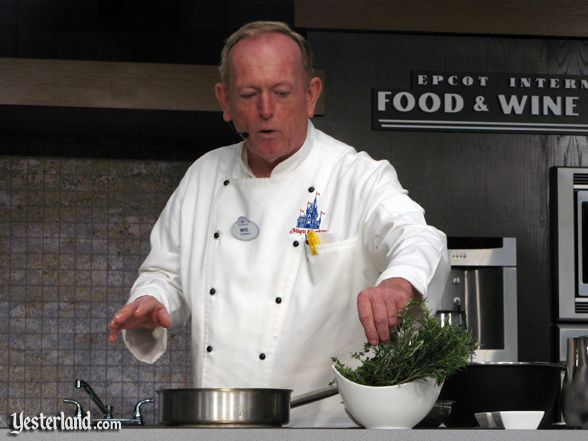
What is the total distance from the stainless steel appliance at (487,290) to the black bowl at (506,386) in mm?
2066

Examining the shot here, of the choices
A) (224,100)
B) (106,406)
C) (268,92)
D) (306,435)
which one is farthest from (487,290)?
(306,435)

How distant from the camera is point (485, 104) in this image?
4059mm

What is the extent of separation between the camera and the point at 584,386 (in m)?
1.83

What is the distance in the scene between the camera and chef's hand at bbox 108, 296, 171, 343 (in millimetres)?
1882

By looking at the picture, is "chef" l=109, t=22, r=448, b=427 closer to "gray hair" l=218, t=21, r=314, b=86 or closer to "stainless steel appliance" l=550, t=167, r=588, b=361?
"gray hair" l=218, t=21, r=314, b=86

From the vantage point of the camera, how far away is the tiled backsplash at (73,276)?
14.9 feet

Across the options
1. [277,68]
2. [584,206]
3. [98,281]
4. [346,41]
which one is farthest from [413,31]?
[277,68]

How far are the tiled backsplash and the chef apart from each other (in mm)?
2299

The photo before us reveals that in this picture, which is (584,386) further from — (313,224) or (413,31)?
(413,31)

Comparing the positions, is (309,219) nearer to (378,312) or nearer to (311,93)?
(311,93)

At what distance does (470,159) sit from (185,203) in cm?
187

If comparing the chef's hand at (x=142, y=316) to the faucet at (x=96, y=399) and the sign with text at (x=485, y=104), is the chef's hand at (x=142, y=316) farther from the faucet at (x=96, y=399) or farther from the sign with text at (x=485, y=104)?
the faucet at (x=96, y=399)

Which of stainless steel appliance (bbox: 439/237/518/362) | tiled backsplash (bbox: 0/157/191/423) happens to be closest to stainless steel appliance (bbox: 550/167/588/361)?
stainless steel appliance (bbox: 439/237/518/362)

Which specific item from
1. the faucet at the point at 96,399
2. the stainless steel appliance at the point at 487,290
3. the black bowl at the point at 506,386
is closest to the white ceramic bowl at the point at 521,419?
the black bowl at the point at 506,386
